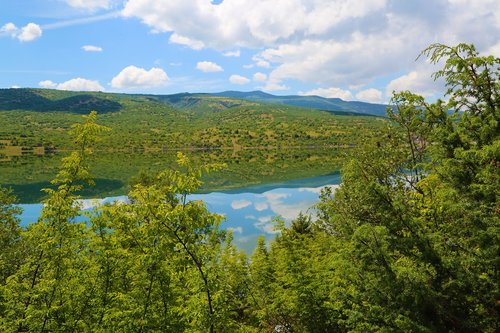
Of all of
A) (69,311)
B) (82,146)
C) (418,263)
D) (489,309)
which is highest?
(82,146)

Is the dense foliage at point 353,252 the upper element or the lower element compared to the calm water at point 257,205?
upper

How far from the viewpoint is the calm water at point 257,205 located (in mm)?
54375

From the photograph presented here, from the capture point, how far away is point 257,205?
78312 millimetres

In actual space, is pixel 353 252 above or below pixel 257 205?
above

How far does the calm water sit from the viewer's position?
54.4 metres

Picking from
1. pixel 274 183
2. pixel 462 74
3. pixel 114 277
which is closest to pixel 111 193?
pixel 274 183

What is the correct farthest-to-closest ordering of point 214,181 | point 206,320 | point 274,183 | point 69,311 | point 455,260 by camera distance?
A: point 214,181
point 274,183
point 69,311
point 206,320
point 455,260

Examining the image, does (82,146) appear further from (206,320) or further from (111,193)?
(111,193)

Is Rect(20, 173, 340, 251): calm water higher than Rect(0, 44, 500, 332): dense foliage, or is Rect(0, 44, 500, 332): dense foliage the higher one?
Rect(0, 44, 500, 332): dense foliage

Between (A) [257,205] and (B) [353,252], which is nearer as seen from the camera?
(B) [353,252]

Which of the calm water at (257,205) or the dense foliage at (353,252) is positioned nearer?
the dense foliage at (353,252)

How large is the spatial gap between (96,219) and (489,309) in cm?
972

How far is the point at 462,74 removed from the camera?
8.91 metres

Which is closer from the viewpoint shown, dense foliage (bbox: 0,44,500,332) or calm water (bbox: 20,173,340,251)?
dense foliage (bbox: 0,44,500,332)
